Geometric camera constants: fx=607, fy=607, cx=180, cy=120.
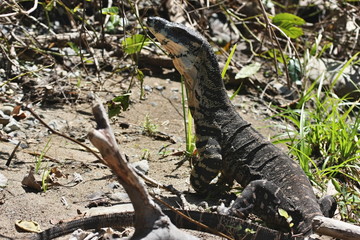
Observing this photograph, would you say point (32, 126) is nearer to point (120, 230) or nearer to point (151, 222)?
point (120, 230)

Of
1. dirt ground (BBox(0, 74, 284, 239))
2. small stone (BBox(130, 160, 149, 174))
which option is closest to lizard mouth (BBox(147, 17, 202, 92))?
small stone (BBox(130, 160, 149, 174))

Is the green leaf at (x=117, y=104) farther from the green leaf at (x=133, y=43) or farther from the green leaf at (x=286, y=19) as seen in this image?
the green leaf at (x=286, y=19)

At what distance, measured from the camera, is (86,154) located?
6.44 meters

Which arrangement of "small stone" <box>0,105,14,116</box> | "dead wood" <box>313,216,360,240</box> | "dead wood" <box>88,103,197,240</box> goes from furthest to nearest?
"small stone" <box>0,105,14,116</box>, "dead wood" <box>313,216,360,240</box>, "dead wood" <box>88,103,197,240</box>

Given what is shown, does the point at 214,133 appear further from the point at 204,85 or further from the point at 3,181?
the point at 3,181

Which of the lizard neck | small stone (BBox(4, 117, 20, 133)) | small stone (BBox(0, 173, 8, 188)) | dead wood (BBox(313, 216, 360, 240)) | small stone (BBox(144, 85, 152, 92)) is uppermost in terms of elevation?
the lizard neck

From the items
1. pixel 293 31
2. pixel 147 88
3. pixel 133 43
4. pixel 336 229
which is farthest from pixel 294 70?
pixel 336 229

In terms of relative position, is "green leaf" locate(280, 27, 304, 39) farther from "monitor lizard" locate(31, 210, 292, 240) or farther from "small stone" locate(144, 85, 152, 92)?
"monitor lizard" locate(31, 210, 292, 240)

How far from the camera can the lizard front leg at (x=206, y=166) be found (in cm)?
555

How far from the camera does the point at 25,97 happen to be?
25.1 ft

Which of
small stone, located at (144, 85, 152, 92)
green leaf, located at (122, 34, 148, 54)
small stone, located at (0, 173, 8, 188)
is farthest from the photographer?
small stone, located at (144, 85, 152, 92)

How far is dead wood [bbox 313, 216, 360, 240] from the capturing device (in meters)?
4.25

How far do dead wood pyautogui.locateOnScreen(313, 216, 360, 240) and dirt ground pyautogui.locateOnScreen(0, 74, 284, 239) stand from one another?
1.48 m

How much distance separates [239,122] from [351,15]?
4.47m
